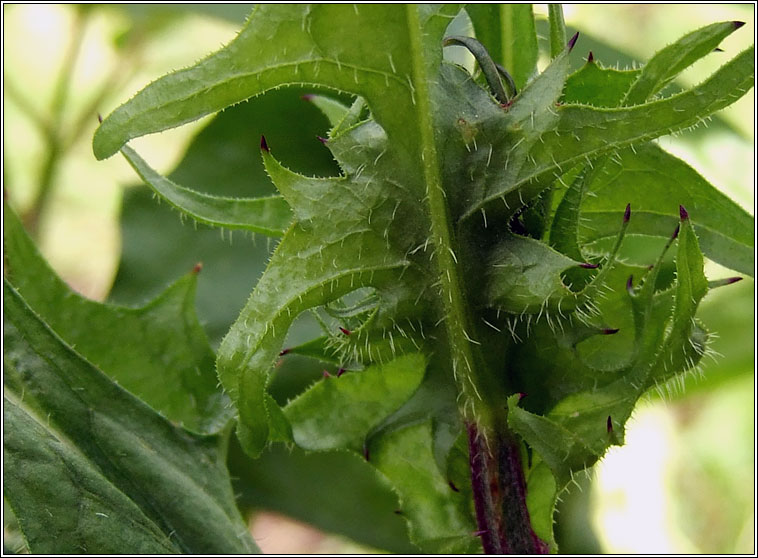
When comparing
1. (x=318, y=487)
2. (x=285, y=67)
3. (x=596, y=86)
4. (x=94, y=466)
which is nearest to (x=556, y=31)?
(x=596, y=86)

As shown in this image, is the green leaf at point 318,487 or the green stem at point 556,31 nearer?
the green stem at point 556,31

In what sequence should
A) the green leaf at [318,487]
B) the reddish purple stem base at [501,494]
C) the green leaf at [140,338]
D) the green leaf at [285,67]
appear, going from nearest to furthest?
the green leaf at [285,67] → the reddish purple stem base at [501,494] → the green leaf at [140,338] → the green leaf at [318,487]

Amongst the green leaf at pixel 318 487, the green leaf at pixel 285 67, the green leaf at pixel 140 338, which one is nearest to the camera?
the green leaf at pixel 285 67

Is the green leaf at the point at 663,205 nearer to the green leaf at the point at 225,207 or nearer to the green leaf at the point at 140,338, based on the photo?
the green leaf at the point at 225,207

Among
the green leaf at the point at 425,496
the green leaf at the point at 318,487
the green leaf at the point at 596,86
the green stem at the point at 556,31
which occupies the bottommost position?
the green leaf at the point at 318,487

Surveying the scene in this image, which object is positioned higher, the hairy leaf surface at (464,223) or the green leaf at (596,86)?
the green leaf at (596,86)

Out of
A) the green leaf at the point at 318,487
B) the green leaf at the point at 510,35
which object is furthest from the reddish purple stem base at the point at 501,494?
the green leaf at the point at 318,487

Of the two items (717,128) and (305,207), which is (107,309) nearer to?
(305,207)
